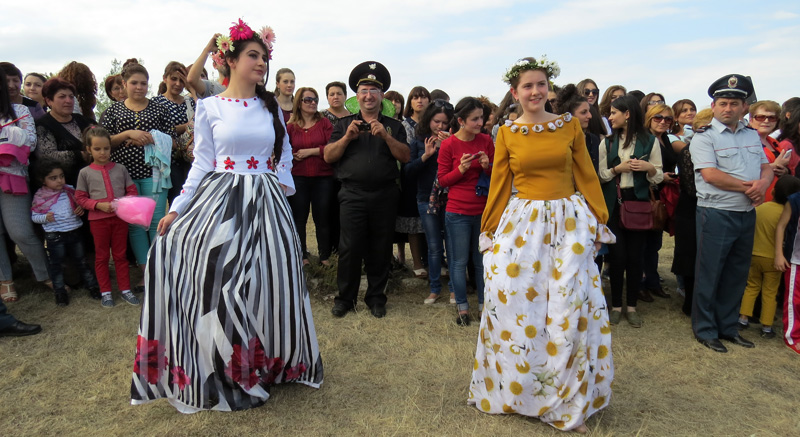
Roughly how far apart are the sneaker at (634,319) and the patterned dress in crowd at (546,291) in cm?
201

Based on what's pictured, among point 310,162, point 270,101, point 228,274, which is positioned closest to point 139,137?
point 310,162

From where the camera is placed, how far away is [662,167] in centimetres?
514

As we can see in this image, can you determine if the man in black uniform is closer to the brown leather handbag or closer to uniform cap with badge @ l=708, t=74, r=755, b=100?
the brown leather handbag

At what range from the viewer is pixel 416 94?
265 inches

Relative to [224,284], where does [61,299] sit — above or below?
below

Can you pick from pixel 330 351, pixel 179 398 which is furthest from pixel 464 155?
pixel 179 398

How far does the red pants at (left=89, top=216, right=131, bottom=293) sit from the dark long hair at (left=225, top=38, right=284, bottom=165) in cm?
261

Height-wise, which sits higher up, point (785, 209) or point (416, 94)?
point (416, 94)

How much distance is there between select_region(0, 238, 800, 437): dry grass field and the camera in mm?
3150

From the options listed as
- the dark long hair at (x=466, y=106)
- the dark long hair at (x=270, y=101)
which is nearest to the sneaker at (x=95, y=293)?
the dark long hair at (x=270, y=101)

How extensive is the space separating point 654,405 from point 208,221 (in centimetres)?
297

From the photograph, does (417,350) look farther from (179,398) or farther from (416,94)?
(416,94)

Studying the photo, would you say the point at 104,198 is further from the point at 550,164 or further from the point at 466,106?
the point at 550,164

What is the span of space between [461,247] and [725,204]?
2148mm
